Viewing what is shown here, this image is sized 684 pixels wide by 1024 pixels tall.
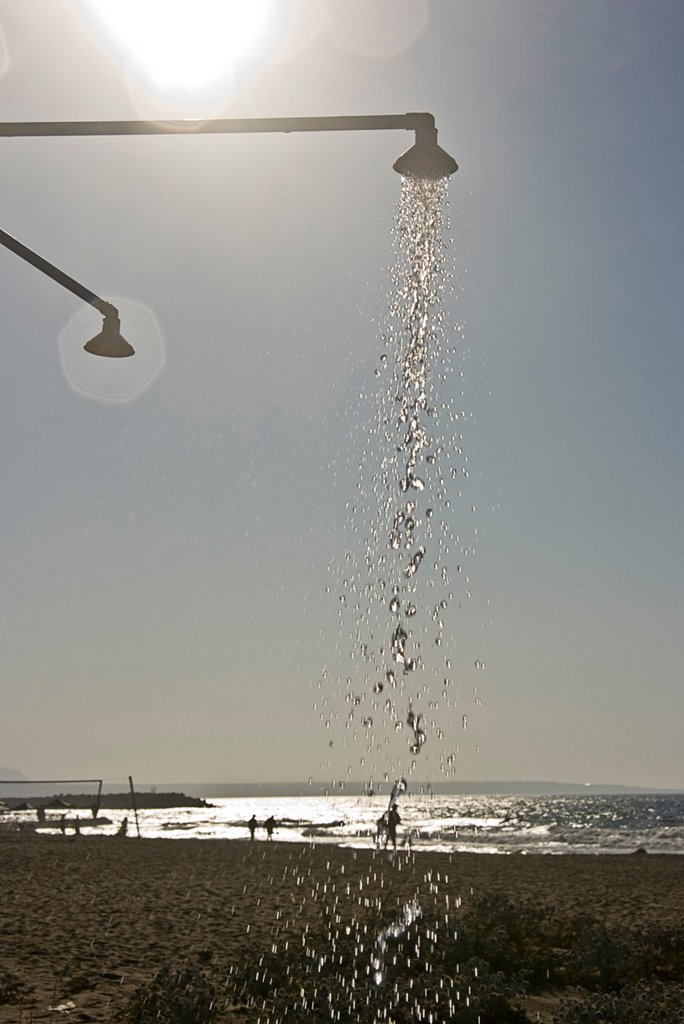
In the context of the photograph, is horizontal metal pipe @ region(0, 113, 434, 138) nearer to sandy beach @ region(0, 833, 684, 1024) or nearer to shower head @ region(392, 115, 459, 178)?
shower head @ region(392, 115, 459, 178)

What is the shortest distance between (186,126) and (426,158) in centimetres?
158

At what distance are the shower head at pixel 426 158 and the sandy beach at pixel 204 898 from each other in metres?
7.96

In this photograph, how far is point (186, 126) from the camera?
464cm

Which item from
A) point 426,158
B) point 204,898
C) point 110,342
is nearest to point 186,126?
point 426,158

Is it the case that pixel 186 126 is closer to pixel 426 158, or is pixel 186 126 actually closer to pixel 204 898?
pixel 426 158

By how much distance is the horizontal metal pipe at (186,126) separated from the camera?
4.65 meters

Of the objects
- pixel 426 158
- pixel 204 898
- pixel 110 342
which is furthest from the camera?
pixel 204 898

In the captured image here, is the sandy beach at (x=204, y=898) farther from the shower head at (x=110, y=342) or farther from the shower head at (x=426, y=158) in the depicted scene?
the shower head at (x=426, y=158)

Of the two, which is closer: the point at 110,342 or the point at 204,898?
the point at 110,342

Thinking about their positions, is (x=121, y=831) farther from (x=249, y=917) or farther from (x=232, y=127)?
(x=232, y=127)

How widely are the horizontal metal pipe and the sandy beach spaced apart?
7.71 m

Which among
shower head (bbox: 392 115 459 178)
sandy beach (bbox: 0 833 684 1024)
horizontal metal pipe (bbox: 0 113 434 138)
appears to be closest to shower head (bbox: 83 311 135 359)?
horizontal metal pipe (bbox: 0 113 434 138)

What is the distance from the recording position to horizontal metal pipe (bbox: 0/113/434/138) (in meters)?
4.65

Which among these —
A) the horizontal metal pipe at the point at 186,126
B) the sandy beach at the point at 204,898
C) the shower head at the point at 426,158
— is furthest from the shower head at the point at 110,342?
the sandy beach at the point at 204,898
